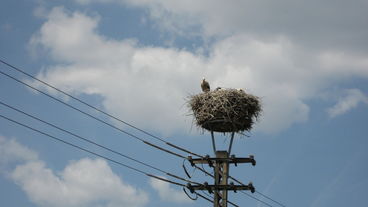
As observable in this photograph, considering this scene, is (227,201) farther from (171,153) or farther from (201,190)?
(171,153)

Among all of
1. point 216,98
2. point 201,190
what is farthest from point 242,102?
point 201,190

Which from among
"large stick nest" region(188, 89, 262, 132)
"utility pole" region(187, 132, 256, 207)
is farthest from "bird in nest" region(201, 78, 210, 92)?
"utility pole" region(187, 132, 256, 207)

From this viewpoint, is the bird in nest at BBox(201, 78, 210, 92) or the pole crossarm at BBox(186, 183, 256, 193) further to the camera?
the bird in nest at BBox(201, 78, 210, 92)

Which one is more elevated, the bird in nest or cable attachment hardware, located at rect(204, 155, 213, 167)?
the bird in nest

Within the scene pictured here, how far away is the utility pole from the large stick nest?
83cm

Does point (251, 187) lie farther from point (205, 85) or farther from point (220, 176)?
point (205, 85)

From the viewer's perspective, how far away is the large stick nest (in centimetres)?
1195

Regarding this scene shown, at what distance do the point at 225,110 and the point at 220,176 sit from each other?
1512 mm

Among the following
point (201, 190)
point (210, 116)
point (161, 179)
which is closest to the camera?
point (161, 179)

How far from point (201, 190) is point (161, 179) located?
43.4 inches

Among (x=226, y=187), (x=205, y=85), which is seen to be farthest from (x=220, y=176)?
(x=205, y=85)

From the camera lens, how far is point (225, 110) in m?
11.9

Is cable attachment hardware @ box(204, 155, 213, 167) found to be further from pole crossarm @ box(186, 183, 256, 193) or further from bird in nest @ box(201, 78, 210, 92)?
bird in nest @ box(201, 78, 210, 92)

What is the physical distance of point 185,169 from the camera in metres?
11.8
